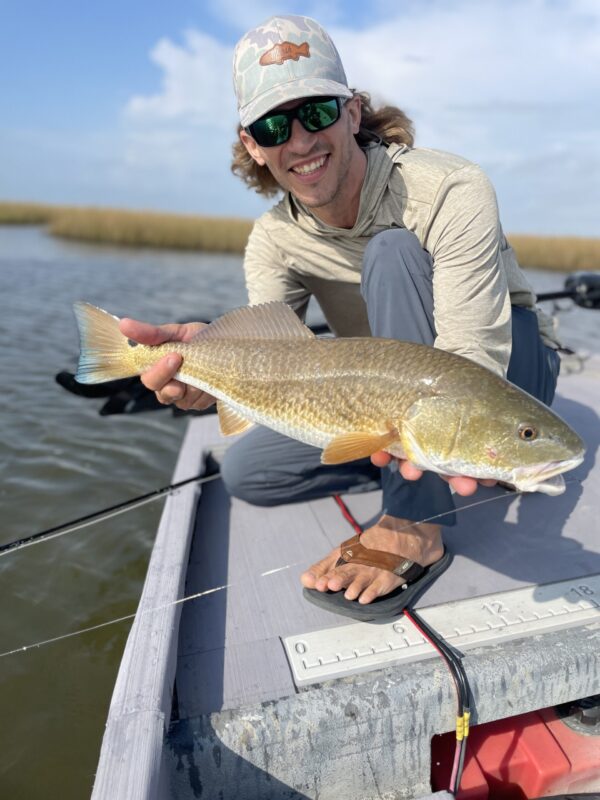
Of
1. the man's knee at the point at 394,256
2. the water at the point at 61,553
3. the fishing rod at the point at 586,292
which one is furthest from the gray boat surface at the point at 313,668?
the fishing rod at the point at 586,292

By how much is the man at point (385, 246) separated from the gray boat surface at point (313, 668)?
19 cm

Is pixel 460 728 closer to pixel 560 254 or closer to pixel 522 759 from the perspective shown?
pixel 522 759

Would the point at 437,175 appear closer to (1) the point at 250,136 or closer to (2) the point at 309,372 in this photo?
(1) the point at 250,136

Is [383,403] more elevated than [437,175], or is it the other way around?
[437,175]

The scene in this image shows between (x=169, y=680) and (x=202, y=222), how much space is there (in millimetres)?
28534

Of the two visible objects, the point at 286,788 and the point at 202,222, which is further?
the point at 202,222

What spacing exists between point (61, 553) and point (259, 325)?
2166 mm

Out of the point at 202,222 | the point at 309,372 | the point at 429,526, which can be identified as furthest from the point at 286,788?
the point at 202,222

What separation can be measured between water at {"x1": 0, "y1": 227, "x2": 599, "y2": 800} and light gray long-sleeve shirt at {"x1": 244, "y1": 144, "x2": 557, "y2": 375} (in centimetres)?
188

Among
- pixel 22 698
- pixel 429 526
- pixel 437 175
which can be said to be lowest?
pixel 22 698

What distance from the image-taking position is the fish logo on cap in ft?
7.70

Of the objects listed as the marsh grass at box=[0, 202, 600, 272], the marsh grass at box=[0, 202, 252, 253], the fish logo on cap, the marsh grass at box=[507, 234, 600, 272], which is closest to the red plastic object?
the fish logo on cap

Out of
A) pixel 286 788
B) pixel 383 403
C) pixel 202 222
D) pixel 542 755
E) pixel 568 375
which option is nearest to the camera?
pixel 286 788

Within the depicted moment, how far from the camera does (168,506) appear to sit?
313 cm
